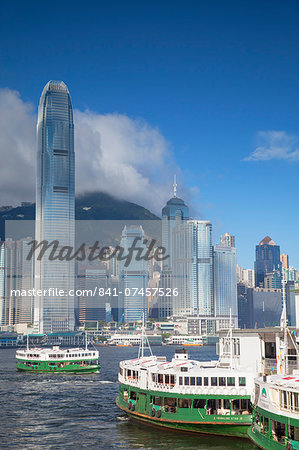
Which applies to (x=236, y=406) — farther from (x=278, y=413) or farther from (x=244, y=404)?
(x=278, y=413)

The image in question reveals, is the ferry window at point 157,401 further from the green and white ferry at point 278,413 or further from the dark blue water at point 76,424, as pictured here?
the green and white ferry at point 278,413

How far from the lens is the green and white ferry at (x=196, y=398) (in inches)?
1864

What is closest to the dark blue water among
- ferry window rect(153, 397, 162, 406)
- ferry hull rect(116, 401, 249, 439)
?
ferry hull rect(116, 401, 249, 439)

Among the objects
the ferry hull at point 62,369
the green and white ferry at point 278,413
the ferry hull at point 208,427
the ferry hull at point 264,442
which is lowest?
the ferry hull at point 62,369

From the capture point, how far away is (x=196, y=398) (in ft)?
160

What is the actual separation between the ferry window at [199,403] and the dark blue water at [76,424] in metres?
2.56

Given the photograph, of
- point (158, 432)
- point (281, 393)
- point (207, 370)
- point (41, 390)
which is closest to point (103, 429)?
point (158, 432)

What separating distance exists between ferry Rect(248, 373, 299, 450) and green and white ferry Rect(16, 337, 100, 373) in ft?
Result: 245

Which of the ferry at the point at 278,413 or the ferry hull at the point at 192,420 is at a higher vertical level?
the ferry at the point at 278,413

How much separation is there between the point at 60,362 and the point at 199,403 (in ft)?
219

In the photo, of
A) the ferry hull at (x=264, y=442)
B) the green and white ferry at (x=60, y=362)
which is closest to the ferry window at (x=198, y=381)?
the ferry hull at (x=264, y=442)

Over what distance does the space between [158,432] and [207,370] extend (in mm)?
7122

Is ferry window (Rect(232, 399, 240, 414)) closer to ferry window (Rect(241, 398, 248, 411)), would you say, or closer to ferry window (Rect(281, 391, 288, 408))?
ferry window (Rect(241, 398, 248, 411))

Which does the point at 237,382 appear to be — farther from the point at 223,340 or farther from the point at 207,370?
the point at 223,340
